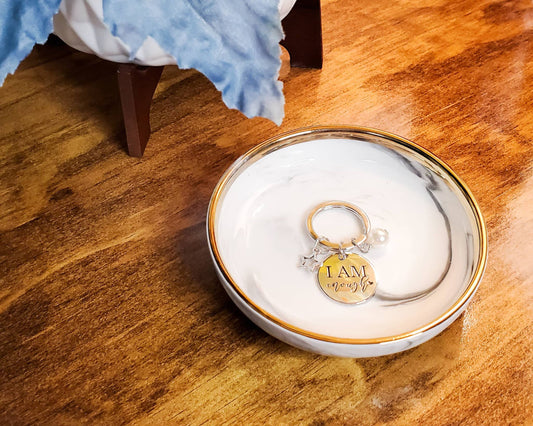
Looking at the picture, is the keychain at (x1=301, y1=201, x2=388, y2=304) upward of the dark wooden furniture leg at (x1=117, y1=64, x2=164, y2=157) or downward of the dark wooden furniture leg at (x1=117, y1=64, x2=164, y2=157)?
downward

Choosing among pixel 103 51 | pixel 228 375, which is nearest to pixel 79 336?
pixel 228 375

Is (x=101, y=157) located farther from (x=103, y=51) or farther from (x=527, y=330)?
(x=527, y=330)

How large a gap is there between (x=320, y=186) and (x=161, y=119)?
7.8 inches

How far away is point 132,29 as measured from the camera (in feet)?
1.38

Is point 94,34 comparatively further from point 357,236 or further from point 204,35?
point 357,236

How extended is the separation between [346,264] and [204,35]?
0.63ft

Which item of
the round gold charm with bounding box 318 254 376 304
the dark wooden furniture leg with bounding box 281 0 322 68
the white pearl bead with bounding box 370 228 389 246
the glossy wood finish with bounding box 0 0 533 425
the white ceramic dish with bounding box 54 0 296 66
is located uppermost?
the white ceramic dish with bounding box 54 0 296 66

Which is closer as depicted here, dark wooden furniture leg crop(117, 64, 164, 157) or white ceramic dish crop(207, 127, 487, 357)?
white ceramic dish crop(207, 127, 487, 357)

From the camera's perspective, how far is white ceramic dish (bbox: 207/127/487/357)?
0.42 meters

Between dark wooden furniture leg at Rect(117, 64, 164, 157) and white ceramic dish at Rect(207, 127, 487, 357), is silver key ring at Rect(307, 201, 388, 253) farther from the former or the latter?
dark wooden furniture leg at Rect(117, 64, 164, 157)

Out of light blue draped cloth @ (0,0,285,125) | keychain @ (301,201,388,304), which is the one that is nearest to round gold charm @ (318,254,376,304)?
keychain @ (301,201,388,304)

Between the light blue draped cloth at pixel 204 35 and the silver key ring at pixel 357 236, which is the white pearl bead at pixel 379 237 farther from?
the light blue draped cloth at pixel 204 35

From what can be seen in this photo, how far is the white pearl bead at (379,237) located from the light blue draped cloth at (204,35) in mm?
122

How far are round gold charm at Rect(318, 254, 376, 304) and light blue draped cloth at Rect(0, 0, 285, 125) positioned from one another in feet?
0.39
